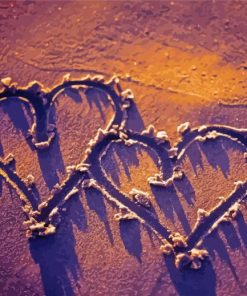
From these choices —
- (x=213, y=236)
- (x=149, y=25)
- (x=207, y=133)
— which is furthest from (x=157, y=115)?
(x=213, y=236)

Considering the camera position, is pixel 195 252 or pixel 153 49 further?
pixel 153 49

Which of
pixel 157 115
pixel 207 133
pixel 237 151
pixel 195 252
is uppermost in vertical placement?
pixel 157 115

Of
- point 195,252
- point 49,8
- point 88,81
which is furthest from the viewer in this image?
point 49,8

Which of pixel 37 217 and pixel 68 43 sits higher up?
pixel 68 43

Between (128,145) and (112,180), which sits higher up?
(128,145)

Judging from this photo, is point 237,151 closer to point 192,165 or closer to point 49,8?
point 192,165

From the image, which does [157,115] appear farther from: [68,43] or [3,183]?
[3,183]

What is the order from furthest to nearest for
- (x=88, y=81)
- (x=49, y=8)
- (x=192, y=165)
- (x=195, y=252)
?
(x=49, y=8)
(x=88, y=81)
(x=192, y=165)
(x=195, y=252)
